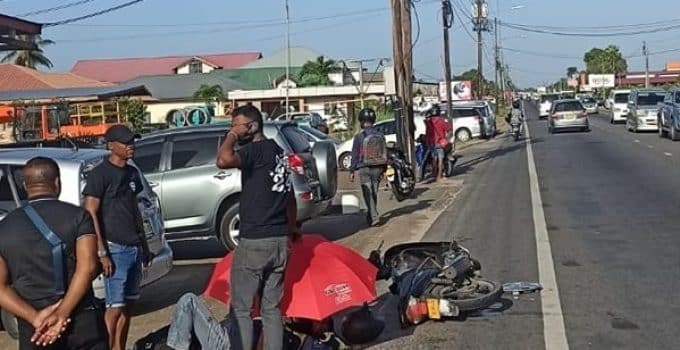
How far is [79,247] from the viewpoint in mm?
4637

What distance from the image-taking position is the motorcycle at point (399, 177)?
18688 mm

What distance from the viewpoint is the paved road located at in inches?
314

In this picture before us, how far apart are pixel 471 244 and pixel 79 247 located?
8.71 m

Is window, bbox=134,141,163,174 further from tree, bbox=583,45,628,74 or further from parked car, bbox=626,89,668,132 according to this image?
tree, bbox=583,45,628,74

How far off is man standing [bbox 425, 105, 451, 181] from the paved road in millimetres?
883

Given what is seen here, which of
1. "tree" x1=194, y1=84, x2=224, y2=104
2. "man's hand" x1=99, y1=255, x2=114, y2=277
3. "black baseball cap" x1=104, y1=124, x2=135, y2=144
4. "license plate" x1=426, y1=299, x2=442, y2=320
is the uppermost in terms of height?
"tree" x1=194, y1=84, x2=224, y2=104

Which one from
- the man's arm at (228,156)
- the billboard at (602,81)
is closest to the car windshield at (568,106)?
the man's arm at (228,156)

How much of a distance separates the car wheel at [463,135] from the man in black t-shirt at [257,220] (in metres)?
38.7

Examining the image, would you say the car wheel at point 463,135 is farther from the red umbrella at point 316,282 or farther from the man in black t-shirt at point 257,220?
the man in black t-shirt at point 257,220

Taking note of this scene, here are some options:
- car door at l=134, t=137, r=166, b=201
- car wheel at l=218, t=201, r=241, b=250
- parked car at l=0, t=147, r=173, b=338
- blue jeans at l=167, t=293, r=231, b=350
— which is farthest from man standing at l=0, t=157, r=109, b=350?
car door at l=134, t=137, r=166, b=201

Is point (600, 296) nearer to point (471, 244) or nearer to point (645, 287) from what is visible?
point (645, 287)

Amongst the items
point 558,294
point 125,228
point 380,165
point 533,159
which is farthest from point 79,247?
point 533,159

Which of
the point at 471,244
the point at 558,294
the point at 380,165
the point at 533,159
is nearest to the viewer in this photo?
the point at 558,294

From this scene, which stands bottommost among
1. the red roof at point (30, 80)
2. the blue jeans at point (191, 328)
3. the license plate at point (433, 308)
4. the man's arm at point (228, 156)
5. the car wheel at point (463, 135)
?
the car wheel at point (463, 135)
